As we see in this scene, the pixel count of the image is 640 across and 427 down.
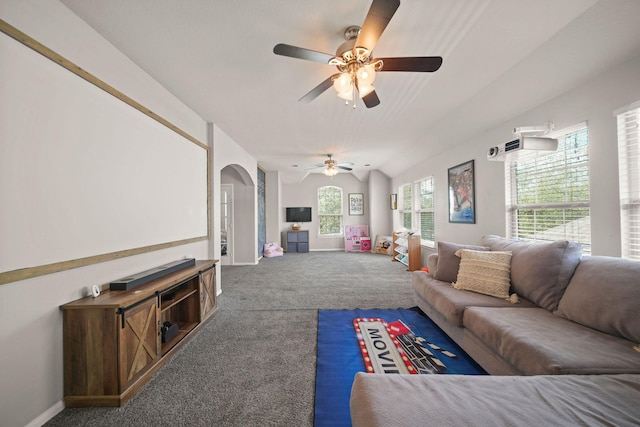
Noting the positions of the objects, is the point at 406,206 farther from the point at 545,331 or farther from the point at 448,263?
the point at 545,331

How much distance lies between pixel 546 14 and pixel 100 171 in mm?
3430

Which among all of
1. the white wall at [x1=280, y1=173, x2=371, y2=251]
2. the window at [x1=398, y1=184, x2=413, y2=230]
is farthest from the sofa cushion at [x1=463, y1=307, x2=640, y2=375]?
the white wall at [x1=280, y1=173, x2=371, y2=251]

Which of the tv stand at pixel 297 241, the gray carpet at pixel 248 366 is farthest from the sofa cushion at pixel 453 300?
the tv stand at pixel 297 241

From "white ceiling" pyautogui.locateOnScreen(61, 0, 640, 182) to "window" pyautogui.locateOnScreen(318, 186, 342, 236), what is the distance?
16.3 feet

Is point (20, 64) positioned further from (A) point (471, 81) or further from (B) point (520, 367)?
(A) point (471, 81)

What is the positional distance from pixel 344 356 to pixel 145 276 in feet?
6.09

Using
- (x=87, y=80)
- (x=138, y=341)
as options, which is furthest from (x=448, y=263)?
(x=87, y=80)

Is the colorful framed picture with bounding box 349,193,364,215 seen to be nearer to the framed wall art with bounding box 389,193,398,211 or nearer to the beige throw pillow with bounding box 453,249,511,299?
the framed wall art with bounding box 389,193,398,211

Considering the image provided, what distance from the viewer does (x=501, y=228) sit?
10.0ft

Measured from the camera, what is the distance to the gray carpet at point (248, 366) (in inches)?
55.9

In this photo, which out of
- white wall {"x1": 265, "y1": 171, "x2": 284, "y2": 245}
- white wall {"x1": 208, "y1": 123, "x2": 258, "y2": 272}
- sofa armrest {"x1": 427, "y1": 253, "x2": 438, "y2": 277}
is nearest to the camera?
sofa armrest {"x1": 427, "y1": 253, "x2": 438, "y2": 277}

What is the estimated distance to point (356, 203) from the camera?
8.21m

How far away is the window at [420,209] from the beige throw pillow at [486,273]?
2740 millimetres

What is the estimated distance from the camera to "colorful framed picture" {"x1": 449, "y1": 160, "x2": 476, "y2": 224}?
360 cm
